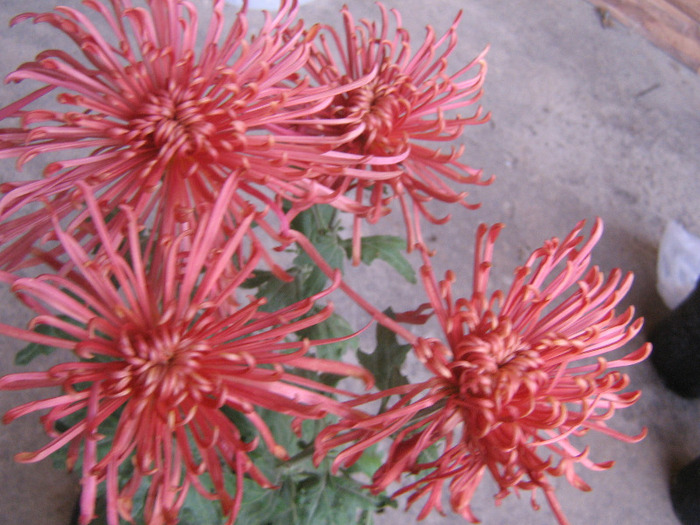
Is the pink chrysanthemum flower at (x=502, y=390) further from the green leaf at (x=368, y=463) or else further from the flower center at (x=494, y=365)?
the green leaf at (x=368, y=463)

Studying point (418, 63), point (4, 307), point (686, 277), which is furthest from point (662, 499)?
point (4, 307)

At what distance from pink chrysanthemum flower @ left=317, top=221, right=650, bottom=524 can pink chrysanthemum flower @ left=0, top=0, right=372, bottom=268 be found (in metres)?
0.16

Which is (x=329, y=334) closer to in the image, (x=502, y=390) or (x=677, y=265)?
(x=502, y=390)

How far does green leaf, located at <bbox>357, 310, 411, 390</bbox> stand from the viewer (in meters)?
0.54

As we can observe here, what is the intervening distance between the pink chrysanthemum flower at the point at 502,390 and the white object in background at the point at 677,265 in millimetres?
1215

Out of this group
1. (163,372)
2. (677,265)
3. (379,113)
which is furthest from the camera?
(677,265)

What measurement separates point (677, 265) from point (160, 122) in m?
1.48

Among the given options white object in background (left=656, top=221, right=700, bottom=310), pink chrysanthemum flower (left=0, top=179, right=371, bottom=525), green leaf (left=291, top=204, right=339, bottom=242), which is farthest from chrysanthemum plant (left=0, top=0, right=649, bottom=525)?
white object in background (left=656, top=221, right=700, bottom=310)

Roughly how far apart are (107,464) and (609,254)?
1.55m

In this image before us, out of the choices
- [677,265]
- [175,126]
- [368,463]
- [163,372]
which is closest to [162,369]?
[163,372]

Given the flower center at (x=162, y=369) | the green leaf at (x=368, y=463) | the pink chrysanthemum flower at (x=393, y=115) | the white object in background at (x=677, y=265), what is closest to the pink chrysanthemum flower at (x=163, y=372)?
the flower center at (x=162, y=369)

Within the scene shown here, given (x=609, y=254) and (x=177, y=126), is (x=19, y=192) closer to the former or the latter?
(x=177, y=126)

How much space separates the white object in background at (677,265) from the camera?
145cm

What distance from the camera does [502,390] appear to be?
1.27ft
